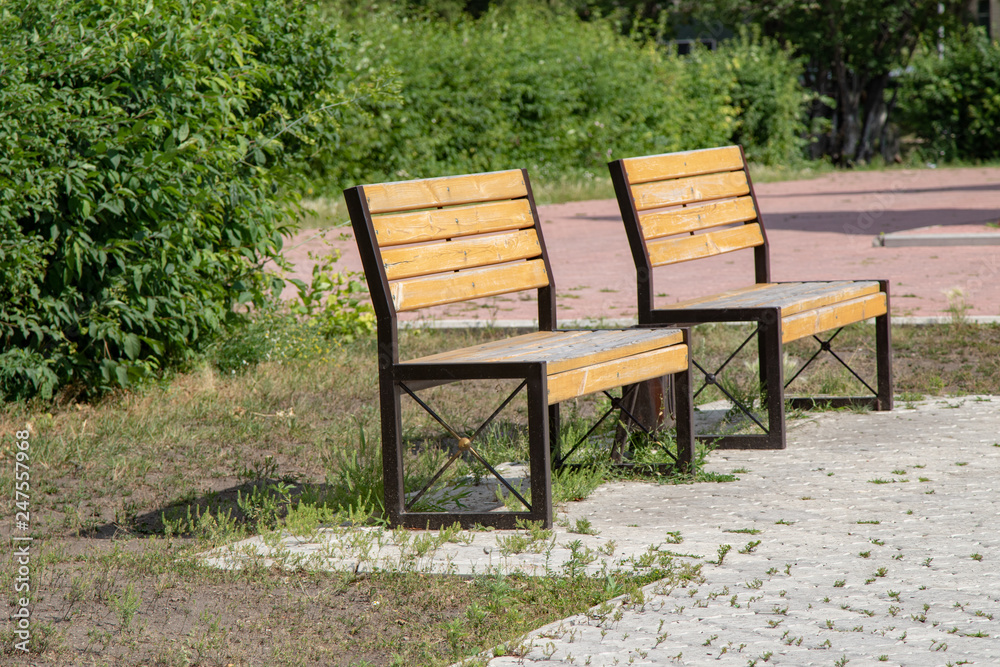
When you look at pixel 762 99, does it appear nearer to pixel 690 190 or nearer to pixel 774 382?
pixel 690 190

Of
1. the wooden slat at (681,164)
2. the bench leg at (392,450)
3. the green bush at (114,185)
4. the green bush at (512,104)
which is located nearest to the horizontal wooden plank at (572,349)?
the bench leg at (392,450)

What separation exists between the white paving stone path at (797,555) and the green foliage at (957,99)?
72.5 feet

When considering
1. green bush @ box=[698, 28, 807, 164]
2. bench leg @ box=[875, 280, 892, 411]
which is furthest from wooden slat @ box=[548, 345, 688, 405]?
green bush @ box=[698, 28, 807, 164]

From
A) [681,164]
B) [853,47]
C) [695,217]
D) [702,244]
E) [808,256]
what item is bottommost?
[808,256]

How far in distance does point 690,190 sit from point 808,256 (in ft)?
19.7

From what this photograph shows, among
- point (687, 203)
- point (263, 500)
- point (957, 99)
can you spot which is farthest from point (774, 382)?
point (957, 99)

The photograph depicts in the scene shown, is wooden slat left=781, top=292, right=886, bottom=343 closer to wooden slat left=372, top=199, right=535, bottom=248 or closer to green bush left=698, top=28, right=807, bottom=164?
wooden slat left=372, top=199, right=535, bottom=248

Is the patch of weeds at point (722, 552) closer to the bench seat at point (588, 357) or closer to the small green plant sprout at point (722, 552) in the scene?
the small green plant sprout at point (722, 552)

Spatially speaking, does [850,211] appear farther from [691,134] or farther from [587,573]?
[587,573]

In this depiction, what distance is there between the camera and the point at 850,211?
16.1 m

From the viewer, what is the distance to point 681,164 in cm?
537

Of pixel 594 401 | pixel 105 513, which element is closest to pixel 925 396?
pixel 594 401

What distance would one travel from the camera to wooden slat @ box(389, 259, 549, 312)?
3971 millimetres

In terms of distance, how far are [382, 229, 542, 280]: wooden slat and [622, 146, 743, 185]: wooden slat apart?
666mm
